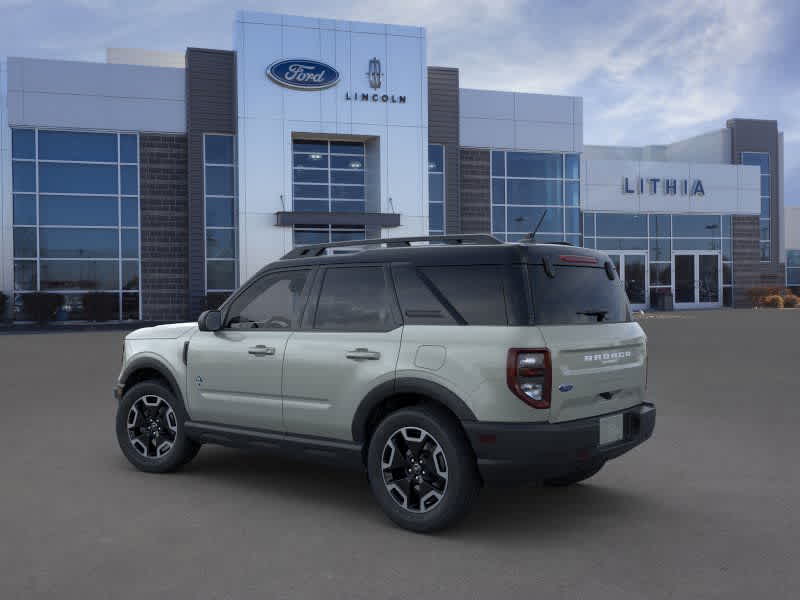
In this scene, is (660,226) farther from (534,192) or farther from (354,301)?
(354,301)

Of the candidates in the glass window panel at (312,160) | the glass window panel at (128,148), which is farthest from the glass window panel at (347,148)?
the glass window panel at (128,148)

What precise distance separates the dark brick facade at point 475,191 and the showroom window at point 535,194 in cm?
36

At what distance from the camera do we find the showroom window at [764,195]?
151ft

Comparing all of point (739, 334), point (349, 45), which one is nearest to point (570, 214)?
point (349, 45)

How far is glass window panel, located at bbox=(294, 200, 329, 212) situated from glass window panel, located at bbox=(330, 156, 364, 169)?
1511mm

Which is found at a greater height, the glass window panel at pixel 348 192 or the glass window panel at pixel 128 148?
the glass window panel at pixel 128 148

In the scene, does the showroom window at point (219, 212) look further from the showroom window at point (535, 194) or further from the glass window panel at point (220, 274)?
the showroom window at point (535, 194)

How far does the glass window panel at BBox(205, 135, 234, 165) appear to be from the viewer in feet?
99.9

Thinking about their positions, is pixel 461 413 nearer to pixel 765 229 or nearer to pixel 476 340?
pixel 476 340

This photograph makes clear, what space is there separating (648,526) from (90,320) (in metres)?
27.1

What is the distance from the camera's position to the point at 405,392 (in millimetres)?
5113

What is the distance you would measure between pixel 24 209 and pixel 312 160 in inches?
412

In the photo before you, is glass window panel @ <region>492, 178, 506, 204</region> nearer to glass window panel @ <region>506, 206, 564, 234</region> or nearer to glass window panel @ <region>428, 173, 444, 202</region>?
glass window panel @ <region>506, 206, 564, 234</region>

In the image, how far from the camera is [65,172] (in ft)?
96.6
